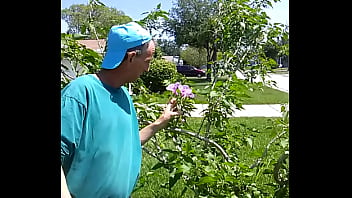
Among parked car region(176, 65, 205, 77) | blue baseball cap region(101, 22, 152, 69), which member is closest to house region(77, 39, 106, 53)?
parked car region(176, 65, 205, 77)

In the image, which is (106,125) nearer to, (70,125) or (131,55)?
(70,125)

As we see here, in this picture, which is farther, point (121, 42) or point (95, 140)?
point (121, 42)

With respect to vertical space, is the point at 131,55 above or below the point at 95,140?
above

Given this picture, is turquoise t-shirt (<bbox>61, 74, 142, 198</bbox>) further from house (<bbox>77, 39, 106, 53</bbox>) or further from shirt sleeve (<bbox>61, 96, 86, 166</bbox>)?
house (<bbox>77, 39, 106, 53</bbox>)

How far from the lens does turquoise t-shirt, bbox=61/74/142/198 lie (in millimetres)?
1495

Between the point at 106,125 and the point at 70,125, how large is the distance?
0.61 ft

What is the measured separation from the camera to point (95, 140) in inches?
62.5

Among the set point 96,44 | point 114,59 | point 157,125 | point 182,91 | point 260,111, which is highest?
point 96,44

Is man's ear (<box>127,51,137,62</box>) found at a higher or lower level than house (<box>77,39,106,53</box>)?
lower

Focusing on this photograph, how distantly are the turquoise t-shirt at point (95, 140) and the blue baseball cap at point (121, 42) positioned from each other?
0.10 metres

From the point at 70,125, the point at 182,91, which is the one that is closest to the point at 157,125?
the point at 182,91
